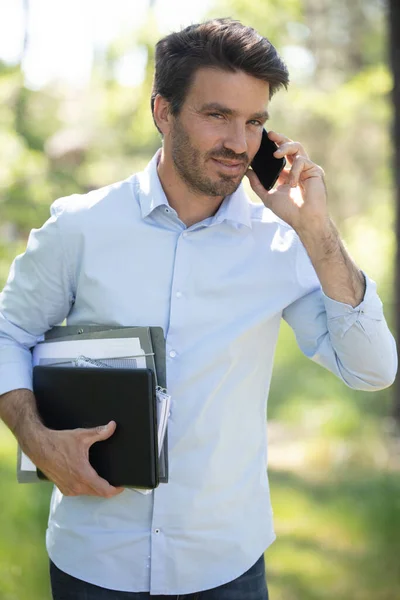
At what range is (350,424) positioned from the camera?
6.71 meters

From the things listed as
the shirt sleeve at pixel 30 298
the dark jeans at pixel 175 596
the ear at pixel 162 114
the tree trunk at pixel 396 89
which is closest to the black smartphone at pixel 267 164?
the ear at pixel 162 114

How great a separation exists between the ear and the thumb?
80 cm

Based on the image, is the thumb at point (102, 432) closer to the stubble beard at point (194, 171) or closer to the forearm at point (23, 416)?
the forearm at point (23, 416)

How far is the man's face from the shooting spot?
2.00 m

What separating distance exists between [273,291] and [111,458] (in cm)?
57

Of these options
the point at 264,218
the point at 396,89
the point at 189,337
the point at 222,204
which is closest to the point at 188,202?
the point at 222,204

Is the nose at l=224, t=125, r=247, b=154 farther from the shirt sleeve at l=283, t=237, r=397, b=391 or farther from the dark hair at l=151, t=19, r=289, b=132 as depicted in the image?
the shirt sleeve at l=283, t=237, r=397, b=391

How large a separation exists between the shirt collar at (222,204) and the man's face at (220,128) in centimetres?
6

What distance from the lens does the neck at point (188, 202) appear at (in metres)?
2.13

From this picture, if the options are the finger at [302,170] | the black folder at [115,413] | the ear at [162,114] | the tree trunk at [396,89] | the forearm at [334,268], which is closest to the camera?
the black folder at [115,413]

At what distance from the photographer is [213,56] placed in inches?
80.7

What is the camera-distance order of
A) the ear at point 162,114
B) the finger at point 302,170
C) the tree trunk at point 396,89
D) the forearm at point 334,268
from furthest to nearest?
the tree trunk at point 396,89, the ear at point 162,114, the finger at point 302,170, the forearm at point 334,268

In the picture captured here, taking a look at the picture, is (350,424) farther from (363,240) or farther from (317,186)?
(363,240)

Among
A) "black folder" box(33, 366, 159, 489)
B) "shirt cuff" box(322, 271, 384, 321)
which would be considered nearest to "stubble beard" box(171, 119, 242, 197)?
"shirt cuff" box(322, 271, 384, 321)
